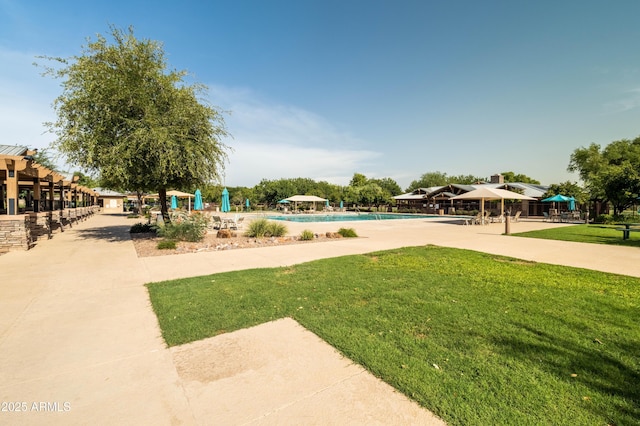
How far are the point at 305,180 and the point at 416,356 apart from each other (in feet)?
183

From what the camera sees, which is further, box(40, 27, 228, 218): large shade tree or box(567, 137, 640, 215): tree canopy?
box(567, 137, 640, 215): tree canopy

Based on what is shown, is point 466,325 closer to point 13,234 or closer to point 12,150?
point 13,234

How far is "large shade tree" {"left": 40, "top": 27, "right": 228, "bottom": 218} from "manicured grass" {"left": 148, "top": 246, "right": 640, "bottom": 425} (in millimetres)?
6424

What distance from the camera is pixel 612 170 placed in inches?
679

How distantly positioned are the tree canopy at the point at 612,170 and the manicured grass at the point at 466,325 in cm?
1294

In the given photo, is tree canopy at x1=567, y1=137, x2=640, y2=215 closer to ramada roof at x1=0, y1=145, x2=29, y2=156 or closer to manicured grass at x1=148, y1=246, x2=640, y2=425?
manicured grass at x1=148, y1=246, x2=640, y2=425

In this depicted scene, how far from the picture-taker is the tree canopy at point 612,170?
48.1ft

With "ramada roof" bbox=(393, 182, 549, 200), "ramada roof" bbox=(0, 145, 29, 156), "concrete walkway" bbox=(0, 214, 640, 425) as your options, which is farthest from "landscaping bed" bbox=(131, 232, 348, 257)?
"ramada roof" bbox=(393, 182, 549, 200)

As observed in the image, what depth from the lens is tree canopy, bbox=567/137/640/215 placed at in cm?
1465

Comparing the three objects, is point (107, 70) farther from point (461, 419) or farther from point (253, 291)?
point (461, 419)

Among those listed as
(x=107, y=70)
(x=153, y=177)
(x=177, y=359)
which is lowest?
(x=177, y=359)

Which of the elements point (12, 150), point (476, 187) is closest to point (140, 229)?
point (12, 150)

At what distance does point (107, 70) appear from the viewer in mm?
10227

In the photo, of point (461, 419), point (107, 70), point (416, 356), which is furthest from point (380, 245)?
point (107, 70)
